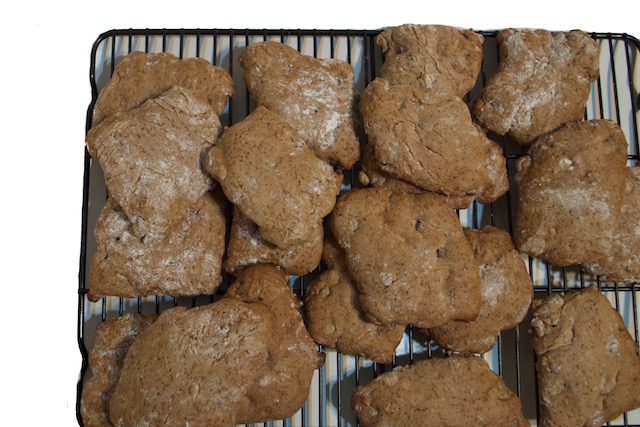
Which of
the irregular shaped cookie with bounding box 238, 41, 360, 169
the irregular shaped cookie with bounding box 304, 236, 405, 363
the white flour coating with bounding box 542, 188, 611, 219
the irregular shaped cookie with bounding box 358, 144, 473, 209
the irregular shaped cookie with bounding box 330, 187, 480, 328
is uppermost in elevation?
the irregular shaped cookie with bounding box 238, 41, 360, 169

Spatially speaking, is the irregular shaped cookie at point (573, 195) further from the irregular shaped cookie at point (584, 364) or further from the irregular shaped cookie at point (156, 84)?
the irregular shaped cookie at point (156, 84)

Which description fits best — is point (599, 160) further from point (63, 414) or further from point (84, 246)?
point (63, 414)

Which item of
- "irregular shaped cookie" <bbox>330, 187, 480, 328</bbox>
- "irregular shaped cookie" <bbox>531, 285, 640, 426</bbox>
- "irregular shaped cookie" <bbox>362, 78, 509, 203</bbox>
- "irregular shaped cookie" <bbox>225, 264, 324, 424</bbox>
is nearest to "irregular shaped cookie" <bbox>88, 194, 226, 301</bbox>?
"irregular shaped cookie" <bbox>225, 264, 324, 424</bbox>

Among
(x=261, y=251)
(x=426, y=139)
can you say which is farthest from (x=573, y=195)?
(x=261, y=251)

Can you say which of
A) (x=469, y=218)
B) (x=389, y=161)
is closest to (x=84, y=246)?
(x=389, y=161)

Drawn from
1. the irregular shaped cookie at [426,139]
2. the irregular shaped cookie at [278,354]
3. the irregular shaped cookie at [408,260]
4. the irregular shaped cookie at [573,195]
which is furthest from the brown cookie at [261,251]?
the irregular shaped cookie at [573,195]

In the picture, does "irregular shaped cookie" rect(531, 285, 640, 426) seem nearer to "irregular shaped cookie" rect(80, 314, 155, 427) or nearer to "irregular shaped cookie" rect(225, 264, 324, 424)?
"irregular shaped cookie" rect(225, 264, 324, 424)

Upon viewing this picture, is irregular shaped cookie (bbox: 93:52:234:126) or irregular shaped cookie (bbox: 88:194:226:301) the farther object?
irregular shaped cookie (bbox: 93:52:234:126)
